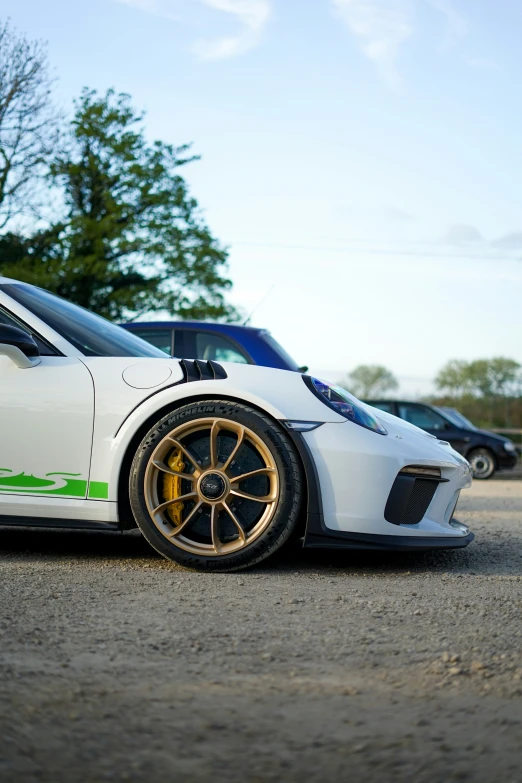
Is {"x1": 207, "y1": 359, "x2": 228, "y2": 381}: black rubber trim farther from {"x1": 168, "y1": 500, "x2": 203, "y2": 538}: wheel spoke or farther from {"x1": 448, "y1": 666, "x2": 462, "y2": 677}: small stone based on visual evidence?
{"x1": 448, "y1": 666, "x2": 462, "y2": 677}: small stone

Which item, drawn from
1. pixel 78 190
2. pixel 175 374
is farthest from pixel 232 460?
pixel 78 190

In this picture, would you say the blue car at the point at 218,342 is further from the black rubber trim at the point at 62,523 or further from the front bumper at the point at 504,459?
the front bumper at the point at 504,459

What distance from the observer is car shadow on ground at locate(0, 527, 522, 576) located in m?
4.50

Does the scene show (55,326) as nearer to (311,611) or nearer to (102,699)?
(311,611)

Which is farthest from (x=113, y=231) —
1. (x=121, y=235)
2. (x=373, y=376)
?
(x=373, y=376)

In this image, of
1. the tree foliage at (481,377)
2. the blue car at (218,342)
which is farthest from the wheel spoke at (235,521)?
the tree foliage at (481,377)

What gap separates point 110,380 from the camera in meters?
4.40

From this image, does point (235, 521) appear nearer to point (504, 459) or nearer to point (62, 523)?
point (62, 523)

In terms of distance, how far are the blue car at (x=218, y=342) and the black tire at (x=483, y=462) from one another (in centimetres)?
1103

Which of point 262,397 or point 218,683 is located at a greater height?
point 262,397

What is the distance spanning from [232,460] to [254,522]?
303 mm

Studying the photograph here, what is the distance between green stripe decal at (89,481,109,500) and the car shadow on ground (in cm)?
35

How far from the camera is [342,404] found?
4387 millimetres

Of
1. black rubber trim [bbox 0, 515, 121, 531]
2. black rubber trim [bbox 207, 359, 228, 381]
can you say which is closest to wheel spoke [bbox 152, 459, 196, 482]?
black rubber trim [bbox 0, 515, 121, 531]
